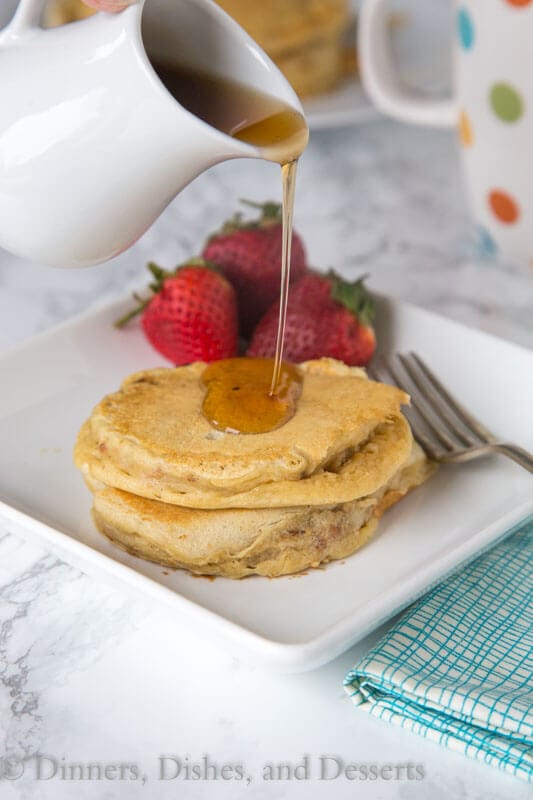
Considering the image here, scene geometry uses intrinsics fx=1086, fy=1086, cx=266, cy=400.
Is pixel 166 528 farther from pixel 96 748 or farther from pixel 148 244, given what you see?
pixel 148 244

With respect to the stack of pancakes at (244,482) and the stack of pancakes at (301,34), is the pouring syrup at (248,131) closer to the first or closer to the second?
the stack of pancakes at (244,482)

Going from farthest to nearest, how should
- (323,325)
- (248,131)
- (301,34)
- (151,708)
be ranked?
(301,34) → (323,325) → (248,131) → (151,708)

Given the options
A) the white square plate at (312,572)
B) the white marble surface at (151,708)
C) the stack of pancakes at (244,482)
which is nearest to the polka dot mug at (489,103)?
the white square plate at (312,572)

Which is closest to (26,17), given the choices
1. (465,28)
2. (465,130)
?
(465,28)

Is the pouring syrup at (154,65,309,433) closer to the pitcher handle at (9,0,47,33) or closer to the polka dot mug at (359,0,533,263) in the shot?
the pitcher handle at (9,0,47,33)

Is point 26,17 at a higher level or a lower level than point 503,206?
higher

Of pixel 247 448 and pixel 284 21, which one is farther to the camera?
pixel 284 21

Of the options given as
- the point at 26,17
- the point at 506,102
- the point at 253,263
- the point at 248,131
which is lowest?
the point at 253,263

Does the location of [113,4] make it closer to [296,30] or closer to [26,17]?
[26,17]
